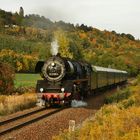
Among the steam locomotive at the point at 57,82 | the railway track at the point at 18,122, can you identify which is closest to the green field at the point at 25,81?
the steam locomotive at the point at 57,82

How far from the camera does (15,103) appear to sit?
22.2 meters

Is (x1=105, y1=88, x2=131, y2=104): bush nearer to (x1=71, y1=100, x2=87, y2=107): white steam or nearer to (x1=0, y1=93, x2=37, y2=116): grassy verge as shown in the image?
(x1=71, y1=100, x2=87, y2=107): white steam

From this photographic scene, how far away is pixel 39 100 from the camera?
77.5 ft

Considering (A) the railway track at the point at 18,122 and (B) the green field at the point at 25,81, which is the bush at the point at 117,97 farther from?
(B) the green field at the point at 25,81

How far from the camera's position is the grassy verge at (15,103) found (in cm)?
2056

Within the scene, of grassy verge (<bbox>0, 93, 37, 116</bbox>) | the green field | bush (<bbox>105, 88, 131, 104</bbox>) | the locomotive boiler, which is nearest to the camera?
grassy verge (<bbox>0, 93, 37, 116</bbox>)

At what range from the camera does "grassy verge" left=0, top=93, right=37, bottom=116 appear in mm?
20564

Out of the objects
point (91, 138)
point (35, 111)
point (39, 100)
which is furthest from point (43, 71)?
point (91, 138)

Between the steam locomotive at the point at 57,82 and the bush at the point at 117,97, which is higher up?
the steam locomotive at the point at 57,82

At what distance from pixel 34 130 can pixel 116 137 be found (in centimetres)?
527

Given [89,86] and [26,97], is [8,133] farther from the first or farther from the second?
[89,86]

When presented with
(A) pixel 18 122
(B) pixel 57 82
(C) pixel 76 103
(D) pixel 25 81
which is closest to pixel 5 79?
(C) pixel 76 103

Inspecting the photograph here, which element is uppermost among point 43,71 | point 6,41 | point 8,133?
point 6,41

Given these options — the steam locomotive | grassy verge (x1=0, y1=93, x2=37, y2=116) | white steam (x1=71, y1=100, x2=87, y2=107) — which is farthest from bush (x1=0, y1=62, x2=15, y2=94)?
white steam (x1=71, y1=100, x2=87, y2=107)
